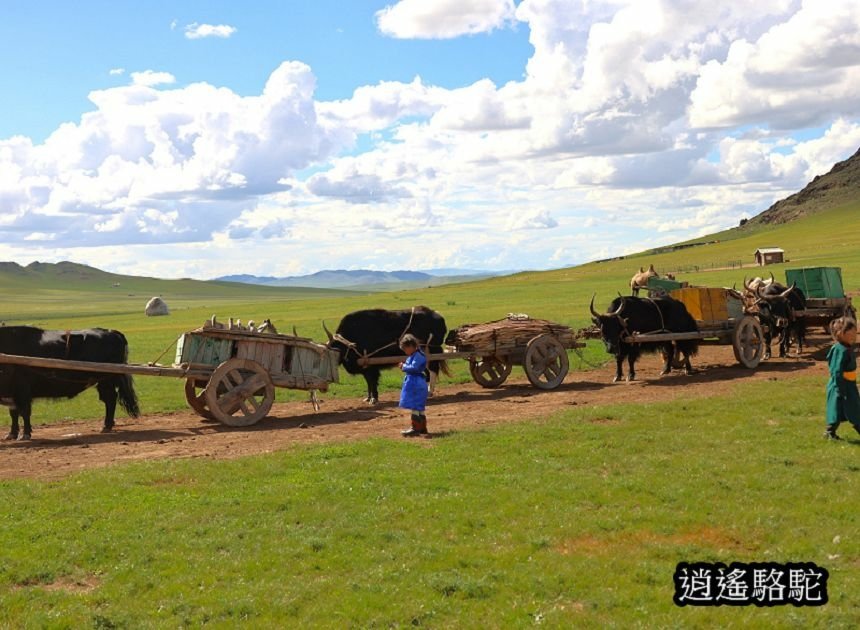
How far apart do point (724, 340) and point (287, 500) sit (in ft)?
47.2

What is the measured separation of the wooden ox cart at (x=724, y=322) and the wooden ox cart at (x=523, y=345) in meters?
3.30

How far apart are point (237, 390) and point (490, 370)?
697 centimetres

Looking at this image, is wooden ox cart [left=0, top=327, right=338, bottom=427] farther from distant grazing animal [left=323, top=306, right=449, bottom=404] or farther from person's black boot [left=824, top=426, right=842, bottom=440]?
person's black boot [left=824, top=426, right=842, bottom=440]

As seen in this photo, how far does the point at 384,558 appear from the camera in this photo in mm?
8047

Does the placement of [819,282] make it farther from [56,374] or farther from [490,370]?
[56,374]

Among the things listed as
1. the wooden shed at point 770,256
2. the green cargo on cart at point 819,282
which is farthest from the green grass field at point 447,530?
the wooden shed at point 770,256

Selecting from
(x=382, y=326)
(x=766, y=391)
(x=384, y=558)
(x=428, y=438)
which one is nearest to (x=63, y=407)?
(x=382, y=326)

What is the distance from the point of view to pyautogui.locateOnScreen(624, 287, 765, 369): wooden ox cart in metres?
20.4

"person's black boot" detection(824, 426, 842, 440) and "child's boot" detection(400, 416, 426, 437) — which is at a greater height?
"child's boot" detection(400, 416, 426, 437)

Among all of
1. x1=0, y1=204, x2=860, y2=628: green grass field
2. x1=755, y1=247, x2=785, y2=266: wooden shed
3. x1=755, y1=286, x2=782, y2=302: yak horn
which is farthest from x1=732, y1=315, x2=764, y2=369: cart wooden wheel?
x1=755, y1=247, x2=785, y2=266: wooden shed

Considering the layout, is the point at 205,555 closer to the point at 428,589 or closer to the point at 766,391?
the point at 428,589

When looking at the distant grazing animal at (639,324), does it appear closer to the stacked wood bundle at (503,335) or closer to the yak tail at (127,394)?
the stacked wood bundle at (503,335)

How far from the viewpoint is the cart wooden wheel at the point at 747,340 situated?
2041 cm

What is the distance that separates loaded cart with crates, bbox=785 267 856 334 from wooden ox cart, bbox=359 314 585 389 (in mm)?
7537
